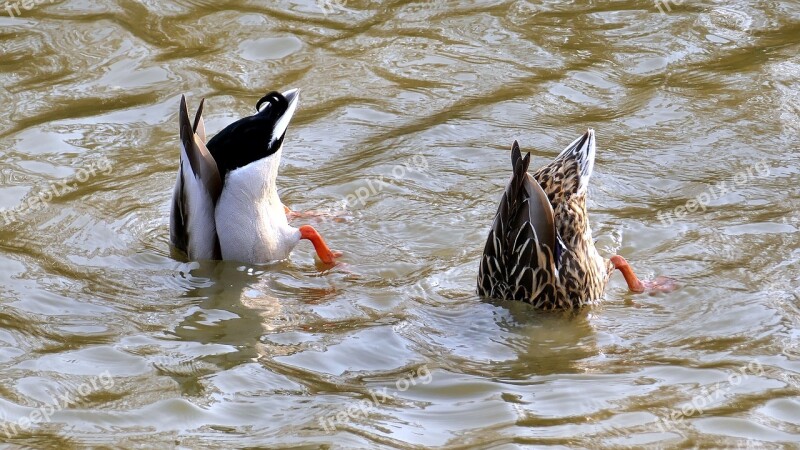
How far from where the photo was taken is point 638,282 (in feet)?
22.1

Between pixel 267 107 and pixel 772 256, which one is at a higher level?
pixel 267 107

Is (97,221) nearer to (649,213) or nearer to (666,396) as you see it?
(649,213)

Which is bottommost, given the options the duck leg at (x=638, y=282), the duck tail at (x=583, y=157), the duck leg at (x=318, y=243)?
the duck leg at (x=318, y=243)

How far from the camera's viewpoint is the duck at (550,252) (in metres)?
6.46

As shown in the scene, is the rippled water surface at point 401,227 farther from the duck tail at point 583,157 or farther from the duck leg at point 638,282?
the duck tail at point 583,157

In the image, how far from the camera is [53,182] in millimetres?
8086

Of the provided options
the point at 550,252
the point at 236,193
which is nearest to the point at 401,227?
the point at 236,193

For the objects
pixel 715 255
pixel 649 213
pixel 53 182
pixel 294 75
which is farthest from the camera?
pixel 294 75

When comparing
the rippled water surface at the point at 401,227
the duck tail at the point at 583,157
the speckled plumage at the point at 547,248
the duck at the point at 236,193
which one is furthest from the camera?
the duck at the point at 236,193

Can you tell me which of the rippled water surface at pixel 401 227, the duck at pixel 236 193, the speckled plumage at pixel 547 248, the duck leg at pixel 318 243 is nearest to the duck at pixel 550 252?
the speckled plumage at pixel 547 248

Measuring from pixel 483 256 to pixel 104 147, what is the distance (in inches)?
131

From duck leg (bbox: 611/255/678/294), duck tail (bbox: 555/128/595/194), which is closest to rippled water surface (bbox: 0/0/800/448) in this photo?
duck leg (bbox: 611/255/678/294)

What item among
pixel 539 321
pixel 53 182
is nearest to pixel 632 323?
pixel 539 321

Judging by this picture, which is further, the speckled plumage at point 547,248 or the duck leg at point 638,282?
the duck leg at point 638,282
